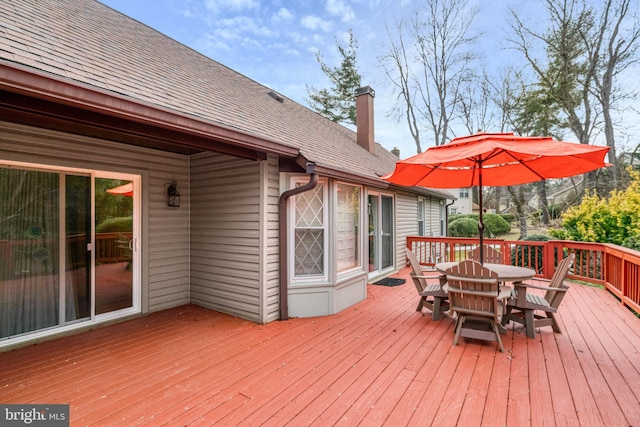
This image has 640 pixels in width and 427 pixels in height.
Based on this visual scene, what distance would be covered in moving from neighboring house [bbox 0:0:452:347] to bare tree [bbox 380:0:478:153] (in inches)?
502

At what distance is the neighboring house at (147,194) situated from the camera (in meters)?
2.93

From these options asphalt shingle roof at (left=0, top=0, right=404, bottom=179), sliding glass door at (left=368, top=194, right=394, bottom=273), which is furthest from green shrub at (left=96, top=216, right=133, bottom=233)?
sliding glass door at (left=368, top=194, right=394, bottom=273)

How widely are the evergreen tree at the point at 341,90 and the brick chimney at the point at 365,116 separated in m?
7.04

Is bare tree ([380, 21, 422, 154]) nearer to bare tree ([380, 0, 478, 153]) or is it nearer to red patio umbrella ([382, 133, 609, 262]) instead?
bare tree ([380, 0, 478, 153])

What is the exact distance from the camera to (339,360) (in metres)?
3.15

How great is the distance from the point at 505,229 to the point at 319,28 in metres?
16.7

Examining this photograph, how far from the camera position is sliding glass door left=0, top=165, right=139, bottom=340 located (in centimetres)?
333

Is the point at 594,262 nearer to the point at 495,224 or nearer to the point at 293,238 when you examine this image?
the point at 293,238

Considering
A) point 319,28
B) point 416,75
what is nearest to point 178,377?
point 319,28

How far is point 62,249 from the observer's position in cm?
365

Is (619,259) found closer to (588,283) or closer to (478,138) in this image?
(588,283)

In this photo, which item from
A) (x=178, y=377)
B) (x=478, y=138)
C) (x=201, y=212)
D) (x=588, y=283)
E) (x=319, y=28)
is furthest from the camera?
(x=319, y=28)

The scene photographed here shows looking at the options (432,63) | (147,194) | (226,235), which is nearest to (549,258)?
(226,235)

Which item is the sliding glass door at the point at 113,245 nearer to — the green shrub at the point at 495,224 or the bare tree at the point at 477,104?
the bare tree at the point at 477,104
